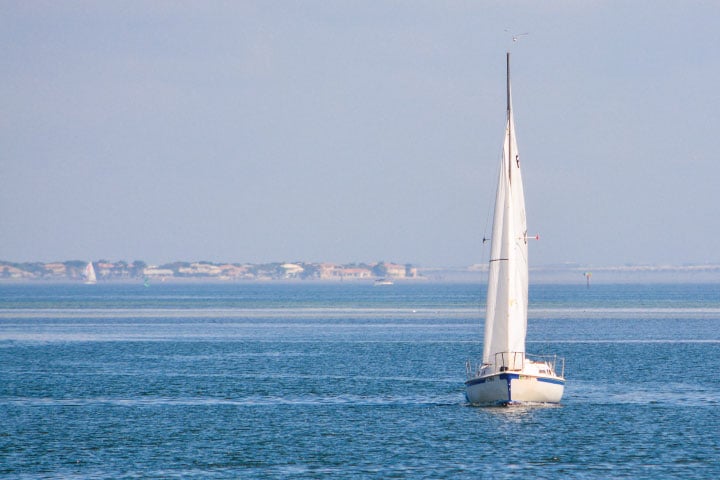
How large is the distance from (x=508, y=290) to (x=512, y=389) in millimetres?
5445

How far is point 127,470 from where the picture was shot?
47156mm

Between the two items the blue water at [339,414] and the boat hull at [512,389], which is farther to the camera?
the boat hull at [512,389]

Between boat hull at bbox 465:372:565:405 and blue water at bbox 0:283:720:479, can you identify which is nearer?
blue water at bbox 0:283:720:479

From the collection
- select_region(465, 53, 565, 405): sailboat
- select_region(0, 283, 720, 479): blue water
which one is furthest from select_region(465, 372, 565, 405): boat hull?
select_region(0, 283, 720, 479): blue water

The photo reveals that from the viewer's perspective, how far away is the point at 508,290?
63.0 metres

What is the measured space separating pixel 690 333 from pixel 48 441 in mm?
103389

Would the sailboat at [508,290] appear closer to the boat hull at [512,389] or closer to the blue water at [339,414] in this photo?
the boat hull at [512,389]

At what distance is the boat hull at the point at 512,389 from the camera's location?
60.7 meters

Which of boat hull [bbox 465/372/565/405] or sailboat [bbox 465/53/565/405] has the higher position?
sailboat [bbox 465/53/565/405]

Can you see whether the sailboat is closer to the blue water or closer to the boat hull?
the boat hull

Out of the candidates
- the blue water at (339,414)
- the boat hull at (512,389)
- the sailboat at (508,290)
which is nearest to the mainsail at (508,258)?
the sailboat at (508,290)

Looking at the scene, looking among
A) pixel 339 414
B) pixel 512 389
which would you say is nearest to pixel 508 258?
pixel 512 389

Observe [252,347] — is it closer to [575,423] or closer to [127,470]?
[575,423]

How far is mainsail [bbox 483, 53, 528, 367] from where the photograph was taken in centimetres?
6297
